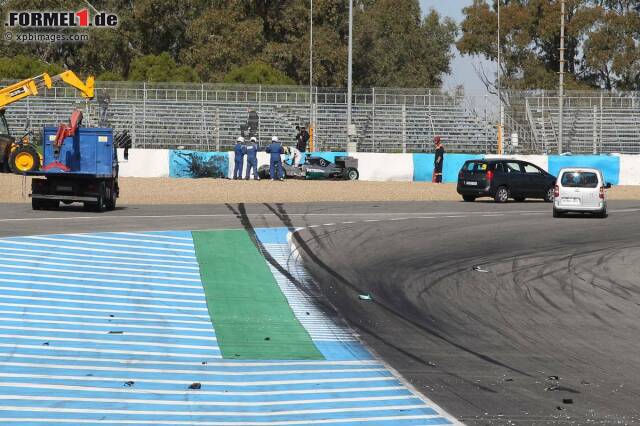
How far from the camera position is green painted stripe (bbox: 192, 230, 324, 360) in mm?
13266

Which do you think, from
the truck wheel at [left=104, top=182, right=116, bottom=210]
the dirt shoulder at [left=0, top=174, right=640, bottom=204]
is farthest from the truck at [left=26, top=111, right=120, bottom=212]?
the dirt shoulder at [left=0, top=174, right=640, bottom=204]

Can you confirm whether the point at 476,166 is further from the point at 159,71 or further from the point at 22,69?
the point at 22,69

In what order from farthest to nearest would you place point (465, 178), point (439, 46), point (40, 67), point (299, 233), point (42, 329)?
point (439, 46) < point (40, 67) < point (465, 178) < point (299, 233) < point (42, 329)

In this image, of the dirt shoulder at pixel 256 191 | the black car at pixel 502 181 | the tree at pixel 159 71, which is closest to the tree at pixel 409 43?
the tree at pixel 159 71

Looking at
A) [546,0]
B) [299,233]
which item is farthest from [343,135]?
[546,0]

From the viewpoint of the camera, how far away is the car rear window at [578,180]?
30.4 meters

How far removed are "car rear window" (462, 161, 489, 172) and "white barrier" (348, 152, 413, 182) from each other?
8.16m

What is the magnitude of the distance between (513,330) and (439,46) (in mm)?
87417

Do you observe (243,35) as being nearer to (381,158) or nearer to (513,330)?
(381,158)

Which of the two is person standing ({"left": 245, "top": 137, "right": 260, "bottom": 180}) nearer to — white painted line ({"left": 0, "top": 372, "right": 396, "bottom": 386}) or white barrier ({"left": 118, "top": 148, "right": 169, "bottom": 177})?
white barrier ({"left": 118, "top": 148, "right": 169, "bottom": 177})

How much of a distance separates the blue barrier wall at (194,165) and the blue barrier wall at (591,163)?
12.7 meters

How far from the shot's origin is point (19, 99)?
122 feet

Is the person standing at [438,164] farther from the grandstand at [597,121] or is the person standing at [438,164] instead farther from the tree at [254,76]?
the tree at [254,76]

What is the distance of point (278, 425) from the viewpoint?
31.9 ft
